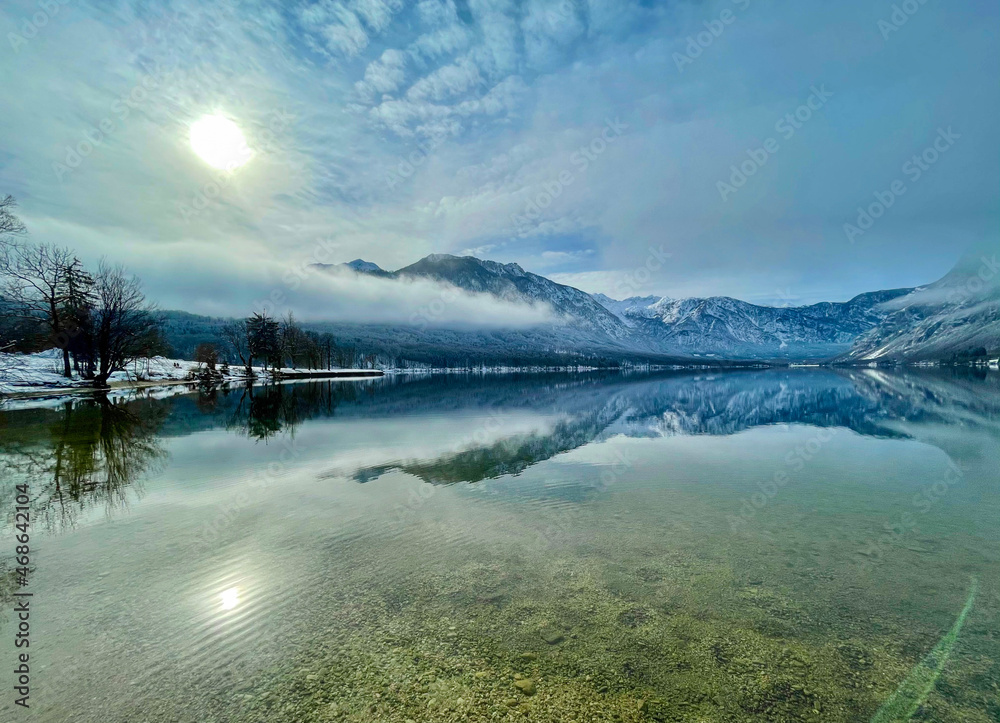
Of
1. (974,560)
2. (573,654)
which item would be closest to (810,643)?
(573,654)

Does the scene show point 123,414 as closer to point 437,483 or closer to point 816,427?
point 437,483

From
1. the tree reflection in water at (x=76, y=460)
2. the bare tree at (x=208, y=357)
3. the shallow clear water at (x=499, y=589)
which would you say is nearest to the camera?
the shallow clear water at (x=499, y=589)

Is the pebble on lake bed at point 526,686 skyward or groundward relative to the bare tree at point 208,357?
groundward

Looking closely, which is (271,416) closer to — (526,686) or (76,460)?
(76,460)

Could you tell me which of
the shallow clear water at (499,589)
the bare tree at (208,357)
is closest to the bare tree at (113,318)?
the bare tree at (208,357)

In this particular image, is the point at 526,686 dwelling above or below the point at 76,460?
below

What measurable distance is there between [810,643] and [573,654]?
13.8 ft

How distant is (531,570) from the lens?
1020 centimetres

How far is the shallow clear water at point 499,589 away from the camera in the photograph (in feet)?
20.9

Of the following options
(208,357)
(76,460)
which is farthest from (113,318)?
(76,460)

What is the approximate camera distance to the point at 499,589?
367 inches

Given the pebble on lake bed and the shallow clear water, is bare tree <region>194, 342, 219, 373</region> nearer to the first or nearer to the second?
the shallow clear water

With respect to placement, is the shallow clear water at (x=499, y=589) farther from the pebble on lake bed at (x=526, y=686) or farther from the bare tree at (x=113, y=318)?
the bare tree at (x=113, y=318)

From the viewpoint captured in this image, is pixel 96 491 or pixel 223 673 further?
pixel 96 491
